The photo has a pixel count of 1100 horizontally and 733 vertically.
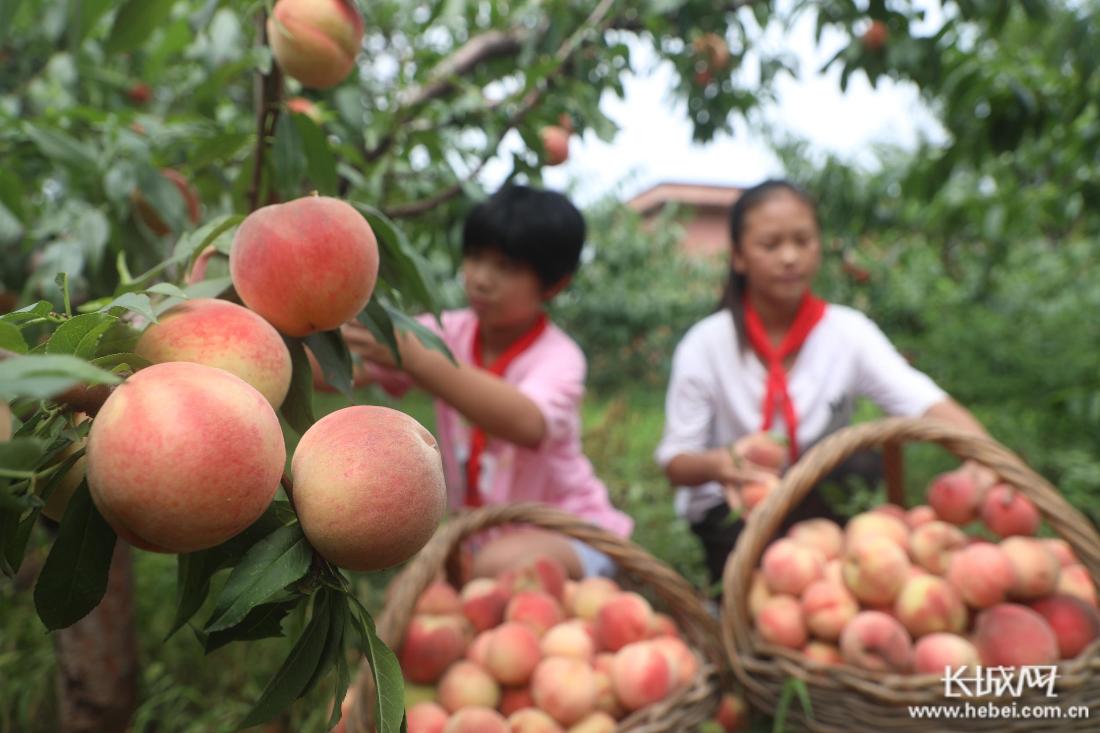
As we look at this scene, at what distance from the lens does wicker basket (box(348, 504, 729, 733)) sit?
0.98m

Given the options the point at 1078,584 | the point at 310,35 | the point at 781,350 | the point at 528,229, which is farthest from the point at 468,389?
the point at 1078,584

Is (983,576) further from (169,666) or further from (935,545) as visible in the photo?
(169,666)

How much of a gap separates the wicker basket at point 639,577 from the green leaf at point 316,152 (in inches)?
19.4

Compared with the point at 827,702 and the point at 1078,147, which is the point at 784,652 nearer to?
the point at 827,702

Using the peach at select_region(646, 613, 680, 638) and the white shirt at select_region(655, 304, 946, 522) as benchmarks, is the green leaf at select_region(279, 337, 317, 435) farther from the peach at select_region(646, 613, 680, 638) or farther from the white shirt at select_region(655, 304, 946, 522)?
the white shirt at select_region(655, 304, 946, 522)

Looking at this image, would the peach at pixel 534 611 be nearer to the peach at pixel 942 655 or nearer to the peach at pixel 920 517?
the peach at pixel 942 655

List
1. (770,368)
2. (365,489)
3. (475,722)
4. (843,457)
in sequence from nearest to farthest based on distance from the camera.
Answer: (365,489)
(475,722)
(843,457)
(770,368)

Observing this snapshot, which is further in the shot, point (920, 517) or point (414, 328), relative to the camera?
point (920, 517)

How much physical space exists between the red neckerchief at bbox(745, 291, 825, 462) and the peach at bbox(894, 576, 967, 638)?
0.61 metres

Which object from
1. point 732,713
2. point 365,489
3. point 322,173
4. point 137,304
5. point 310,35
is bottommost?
point 732,713

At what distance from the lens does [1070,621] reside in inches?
42.7

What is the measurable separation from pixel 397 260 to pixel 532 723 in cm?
65

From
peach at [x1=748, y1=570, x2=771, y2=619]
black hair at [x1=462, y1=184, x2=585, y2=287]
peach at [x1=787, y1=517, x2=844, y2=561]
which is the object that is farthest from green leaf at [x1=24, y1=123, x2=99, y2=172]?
peach at [x1=787, y1=517, x2=844, y2=561]

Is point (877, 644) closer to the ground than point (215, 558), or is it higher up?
closer to the ground
